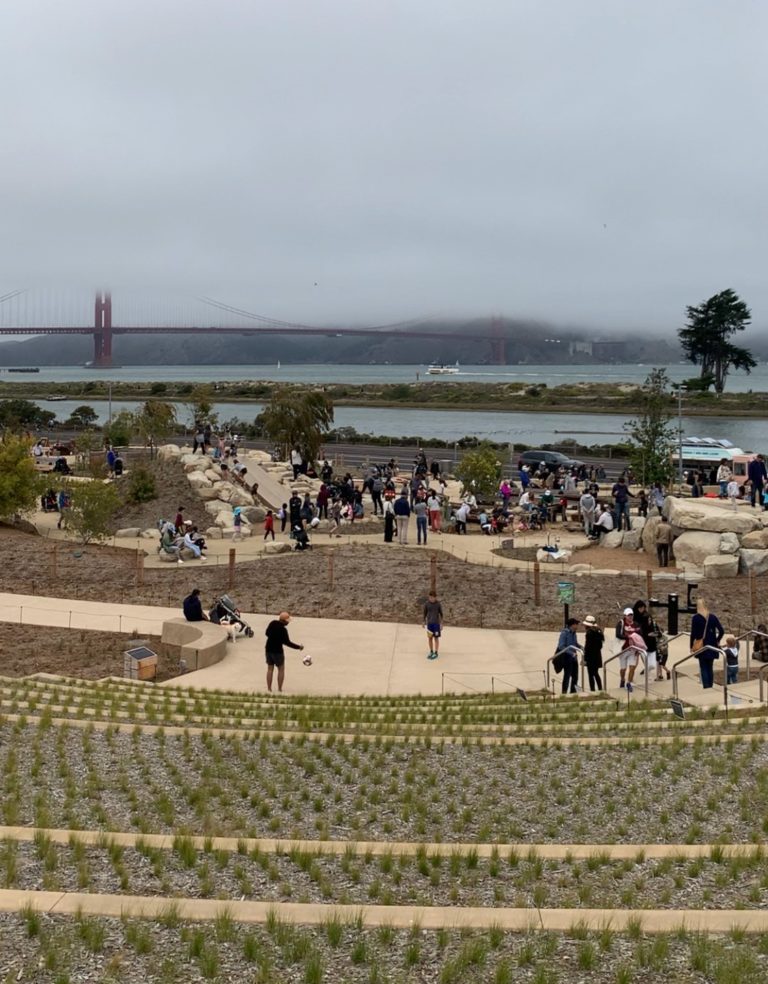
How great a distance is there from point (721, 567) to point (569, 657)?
969cm

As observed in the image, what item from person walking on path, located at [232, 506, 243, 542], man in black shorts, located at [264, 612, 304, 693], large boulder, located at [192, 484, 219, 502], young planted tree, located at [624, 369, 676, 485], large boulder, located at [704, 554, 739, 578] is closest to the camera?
man in black shorts, located at [264, 612, 304, 693]

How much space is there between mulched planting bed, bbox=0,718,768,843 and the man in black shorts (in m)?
3.53

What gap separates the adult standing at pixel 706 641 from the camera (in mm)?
15555

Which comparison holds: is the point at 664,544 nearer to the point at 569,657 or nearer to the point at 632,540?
the point at 632,540

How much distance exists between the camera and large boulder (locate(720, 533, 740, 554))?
24.8m

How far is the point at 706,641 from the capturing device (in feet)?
52.7

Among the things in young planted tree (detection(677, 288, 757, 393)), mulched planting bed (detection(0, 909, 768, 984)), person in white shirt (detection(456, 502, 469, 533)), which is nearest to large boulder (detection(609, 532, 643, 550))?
person in white shirt (detection(456, 502, 469, 533))

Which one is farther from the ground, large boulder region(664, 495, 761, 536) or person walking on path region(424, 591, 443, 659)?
large boulder region(664, 495, 761, 536)

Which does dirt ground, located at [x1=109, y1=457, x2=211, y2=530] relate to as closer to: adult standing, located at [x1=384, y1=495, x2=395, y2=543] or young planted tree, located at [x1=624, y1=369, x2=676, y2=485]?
adult standing, located at [x1=384, y1=495, x2=395, y2=543]

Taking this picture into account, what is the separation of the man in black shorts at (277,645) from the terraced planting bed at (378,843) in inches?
47.1

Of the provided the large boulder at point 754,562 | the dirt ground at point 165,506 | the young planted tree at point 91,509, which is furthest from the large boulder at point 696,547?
the young planted tree at point 91,509

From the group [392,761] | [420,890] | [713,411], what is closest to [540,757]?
[392,761]

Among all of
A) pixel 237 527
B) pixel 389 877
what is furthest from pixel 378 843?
pixel 237 527

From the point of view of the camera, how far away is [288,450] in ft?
160
